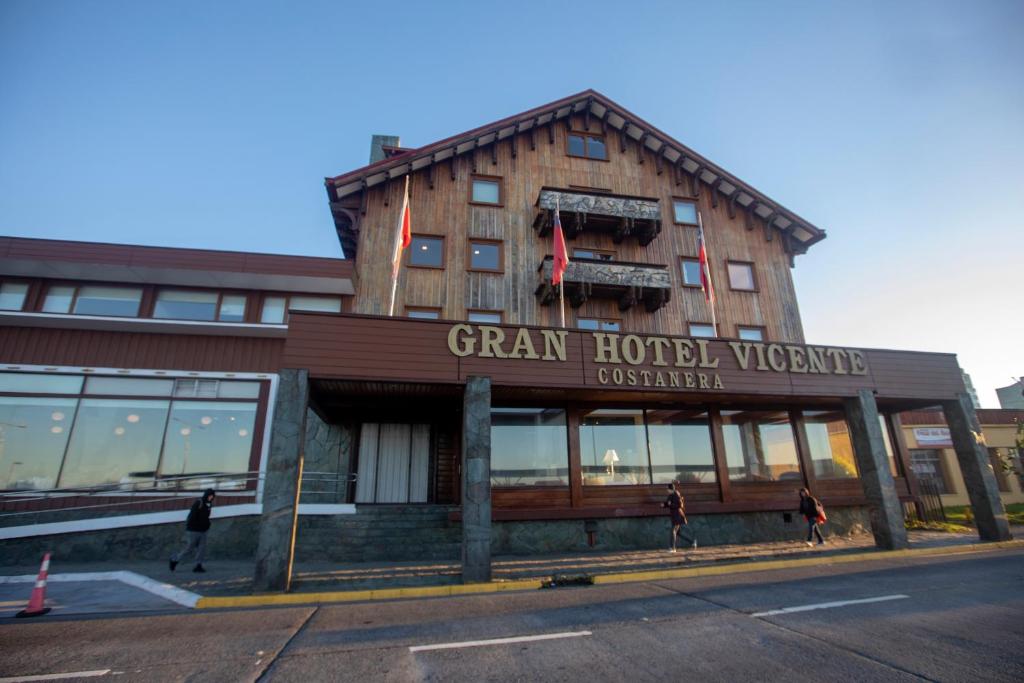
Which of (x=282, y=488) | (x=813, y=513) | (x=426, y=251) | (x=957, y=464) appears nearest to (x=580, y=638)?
(x=282, y=488)

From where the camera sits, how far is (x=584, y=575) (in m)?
10.7

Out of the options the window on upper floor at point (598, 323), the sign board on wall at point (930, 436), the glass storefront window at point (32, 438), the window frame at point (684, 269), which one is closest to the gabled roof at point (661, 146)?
the window frame at point (684, 269)

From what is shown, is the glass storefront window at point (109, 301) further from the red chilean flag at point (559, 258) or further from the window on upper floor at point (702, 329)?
the window on upper floor at point (702, 329)

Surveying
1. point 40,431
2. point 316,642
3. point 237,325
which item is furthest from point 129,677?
point 40,431

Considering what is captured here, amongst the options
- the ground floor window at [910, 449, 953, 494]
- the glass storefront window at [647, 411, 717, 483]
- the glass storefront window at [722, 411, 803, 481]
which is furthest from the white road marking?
the ground floor window at [910, 449, 953, 494]

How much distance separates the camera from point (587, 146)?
2394 cm

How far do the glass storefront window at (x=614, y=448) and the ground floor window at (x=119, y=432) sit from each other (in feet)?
37.8

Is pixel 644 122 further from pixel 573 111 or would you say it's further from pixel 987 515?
pixel 987 515

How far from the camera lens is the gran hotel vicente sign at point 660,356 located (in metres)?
12.3

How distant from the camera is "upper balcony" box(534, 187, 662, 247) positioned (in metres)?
20.6

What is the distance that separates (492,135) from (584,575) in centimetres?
1897

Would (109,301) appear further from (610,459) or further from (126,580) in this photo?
(610,459)

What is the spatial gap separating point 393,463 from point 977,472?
19217mm

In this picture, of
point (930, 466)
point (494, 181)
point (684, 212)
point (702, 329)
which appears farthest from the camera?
point (930, 466)
